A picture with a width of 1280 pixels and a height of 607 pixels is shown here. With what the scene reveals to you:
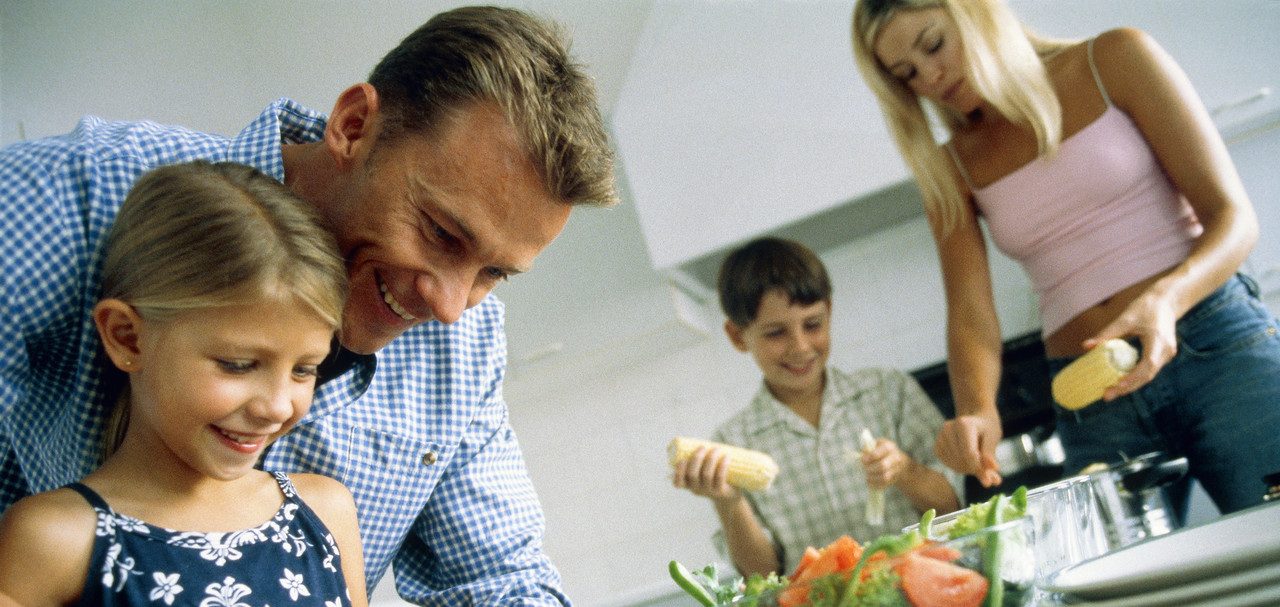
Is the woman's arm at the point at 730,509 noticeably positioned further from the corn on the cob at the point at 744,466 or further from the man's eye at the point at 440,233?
the man's eye at the point at 440,233

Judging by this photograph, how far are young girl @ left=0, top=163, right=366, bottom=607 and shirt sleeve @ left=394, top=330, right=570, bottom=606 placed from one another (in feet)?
0.85

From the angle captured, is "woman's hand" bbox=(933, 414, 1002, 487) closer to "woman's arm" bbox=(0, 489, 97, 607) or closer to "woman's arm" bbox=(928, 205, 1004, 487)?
"woman's arm" bbox=(928, 205, 1004, 487)

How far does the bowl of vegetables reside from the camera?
507mm

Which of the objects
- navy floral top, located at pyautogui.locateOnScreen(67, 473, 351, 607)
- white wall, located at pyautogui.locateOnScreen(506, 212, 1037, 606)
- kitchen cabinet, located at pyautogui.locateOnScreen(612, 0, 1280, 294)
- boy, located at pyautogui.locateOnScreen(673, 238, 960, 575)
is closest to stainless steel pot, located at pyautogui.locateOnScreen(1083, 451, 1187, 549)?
navy floral top, located at pyautogui.locateOnScreen(67, 473, 351, 607)

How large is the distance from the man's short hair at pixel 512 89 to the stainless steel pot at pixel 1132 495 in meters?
0.55

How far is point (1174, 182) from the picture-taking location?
1.61m

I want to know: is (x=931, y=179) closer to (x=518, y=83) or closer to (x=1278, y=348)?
(x=1278, y=348)

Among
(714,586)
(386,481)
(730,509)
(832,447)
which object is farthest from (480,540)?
(832,447)

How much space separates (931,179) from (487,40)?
99 cm

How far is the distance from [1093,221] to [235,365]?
131 centimetres

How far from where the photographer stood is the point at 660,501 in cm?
307

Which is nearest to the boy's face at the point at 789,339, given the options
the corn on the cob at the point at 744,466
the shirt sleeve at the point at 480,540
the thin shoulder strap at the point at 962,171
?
the corn on the cob at the point at 744,466

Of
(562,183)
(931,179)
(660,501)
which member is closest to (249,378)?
(562,183)

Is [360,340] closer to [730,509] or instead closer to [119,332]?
[119,332]
